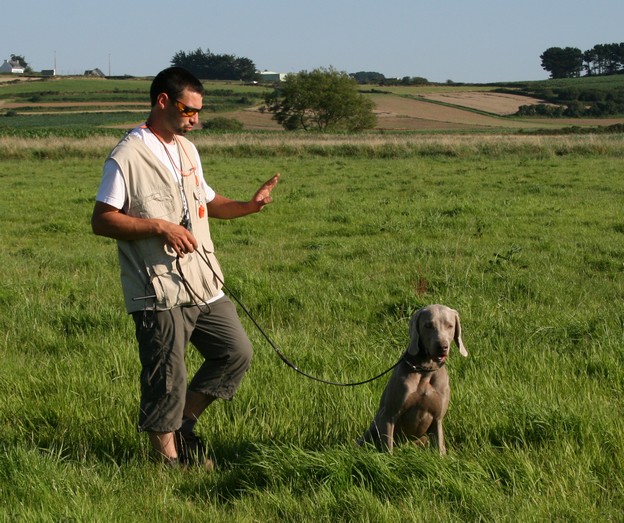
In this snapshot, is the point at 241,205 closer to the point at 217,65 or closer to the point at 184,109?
the point at 184,109

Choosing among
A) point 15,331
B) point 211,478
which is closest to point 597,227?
point 15,331

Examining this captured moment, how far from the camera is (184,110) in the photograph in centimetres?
438

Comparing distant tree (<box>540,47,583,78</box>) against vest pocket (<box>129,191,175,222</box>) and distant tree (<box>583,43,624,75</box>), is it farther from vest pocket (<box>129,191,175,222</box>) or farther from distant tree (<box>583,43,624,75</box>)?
vest pocket (<box>129,191,175,222</box>)

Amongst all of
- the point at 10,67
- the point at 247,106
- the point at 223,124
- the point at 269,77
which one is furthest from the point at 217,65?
the point at 10,67

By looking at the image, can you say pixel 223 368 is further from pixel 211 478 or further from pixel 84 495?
pixel 84 495

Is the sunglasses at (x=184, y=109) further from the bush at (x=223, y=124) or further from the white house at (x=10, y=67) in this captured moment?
the white house at (x=10, y=67)

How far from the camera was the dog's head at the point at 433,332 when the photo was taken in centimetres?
408

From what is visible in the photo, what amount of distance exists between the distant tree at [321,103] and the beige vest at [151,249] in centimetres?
7495

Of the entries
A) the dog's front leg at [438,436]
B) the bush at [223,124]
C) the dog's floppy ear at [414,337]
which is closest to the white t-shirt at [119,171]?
the dog's floppy ear at [414,337]

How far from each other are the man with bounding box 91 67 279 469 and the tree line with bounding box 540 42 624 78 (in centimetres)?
14483

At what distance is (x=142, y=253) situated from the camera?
4.34 m

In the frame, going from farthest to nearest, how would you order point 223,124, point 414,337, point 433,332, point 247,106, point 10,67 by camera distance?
point 10,67
point 247,106
point 223,124
point 414,337
point 433,332

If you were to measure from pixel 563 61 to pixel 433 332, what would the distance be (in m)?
146

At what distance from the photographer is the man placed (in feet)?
13.9
